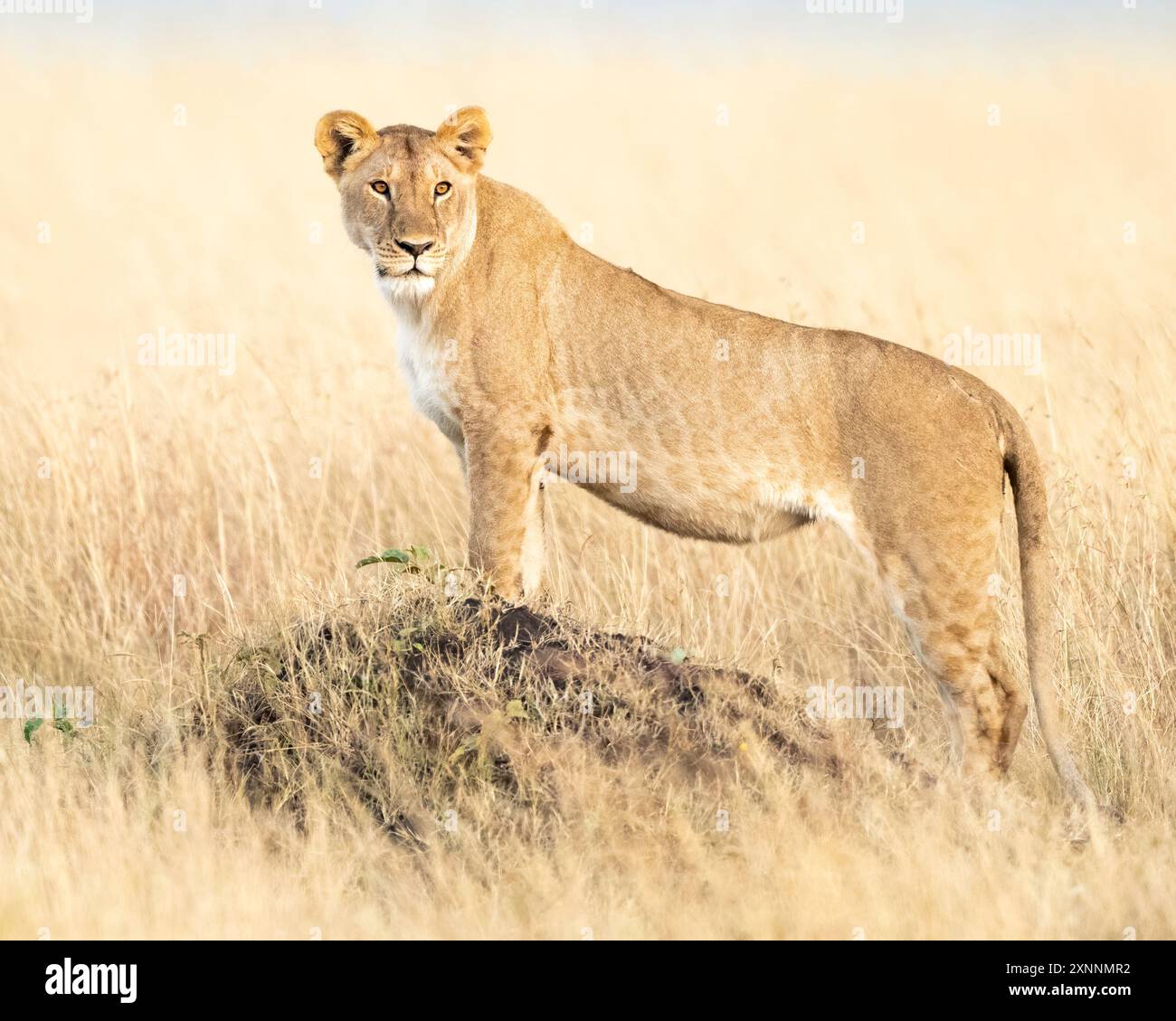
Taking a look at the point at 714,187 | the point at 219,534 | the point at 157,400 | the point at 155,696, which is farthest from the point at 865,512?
the point at 714,187

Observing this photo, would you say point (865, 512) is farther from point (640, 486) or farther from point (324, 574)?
point (324, 574)

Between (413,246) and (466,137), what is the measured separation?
765mm

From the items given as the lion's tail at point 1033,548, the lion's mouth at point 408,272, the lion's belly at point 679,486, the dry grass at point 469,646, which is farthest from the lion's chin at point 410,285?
the lion's tail at point 1033,548

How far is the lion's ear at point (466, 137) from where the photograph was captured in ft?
23.9

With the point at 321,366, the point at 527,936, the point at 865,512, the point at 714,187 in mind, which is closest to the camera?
the point at 527,936

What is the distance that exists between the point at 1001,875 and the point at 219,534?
544 cm

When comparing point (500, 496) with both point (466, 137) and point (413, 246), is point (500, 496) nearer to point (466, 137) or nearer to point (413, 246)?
point (413, 246)

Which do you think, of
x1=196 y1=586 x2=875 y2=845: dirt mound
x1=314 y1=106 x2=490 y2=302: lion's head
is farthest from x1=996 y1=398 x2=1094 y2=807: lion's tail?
x1=314 y1=106 x2=490 y2=302: lion's head

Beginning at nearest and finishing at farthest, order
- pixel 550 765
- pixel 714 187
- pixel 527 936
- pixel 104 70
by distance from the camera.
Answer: pixel 527 936 → pixel 550 765 → pixel 714 187 → pixel 104 70

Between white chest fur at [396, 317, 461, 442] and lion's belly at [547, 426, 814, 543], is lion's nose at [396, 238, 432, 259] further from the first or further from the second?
lion's belly at [547, 426, 814, 543]

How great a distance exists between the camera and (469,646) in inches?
250

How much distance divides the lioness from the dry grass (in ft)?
1.92

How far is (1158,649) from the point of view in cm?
771

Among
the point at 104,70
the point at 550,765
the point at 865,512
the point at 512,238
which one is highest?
the point at 104,70
